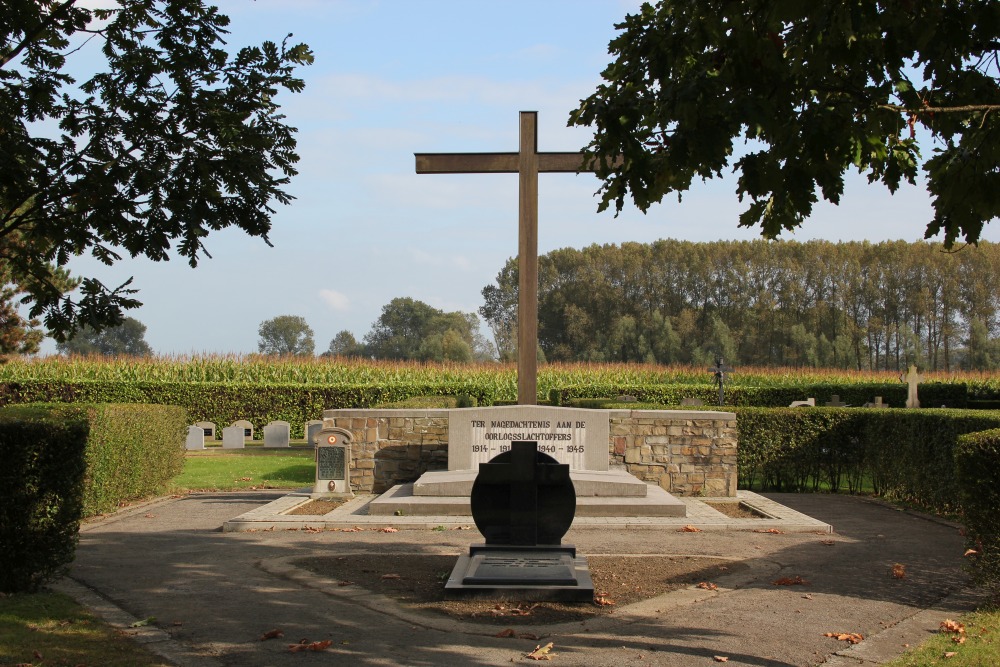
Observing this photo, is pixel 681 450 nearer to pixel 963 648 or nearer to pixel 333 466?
pixel 333 466

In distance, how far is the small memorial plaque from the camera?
1207cm

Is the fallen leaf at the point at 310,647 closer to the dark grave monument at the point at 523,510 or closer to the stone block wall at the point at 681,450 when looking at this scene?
the dark grave monument at the point at 523,510

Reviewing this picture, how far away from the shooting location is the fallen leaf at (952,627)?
561cm

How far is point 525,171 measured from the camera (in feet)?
40.7

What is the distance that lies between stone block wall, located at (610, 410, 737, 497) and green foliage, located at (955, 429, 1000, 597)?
5.90 m

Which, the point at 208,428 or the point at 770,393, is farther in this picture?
the point at 770,393

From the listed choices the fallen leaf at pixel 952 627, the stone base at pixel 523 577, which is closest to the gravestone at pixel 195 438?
the stone base at pixel 523 577

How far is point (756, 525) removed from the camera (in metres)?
9.82

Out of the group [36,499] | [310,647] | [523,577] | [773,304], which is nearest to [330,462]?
[36,499]

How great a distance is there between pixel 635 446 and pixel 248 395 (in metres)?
16.5

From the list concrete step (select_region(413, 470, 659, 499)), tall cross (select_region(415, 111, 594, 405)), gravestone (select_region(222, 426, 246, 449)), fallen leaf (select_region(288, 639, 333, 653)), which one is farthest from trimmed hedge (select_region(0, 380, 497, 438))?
fallen leaf (select_region(288, 639, 333, 653))

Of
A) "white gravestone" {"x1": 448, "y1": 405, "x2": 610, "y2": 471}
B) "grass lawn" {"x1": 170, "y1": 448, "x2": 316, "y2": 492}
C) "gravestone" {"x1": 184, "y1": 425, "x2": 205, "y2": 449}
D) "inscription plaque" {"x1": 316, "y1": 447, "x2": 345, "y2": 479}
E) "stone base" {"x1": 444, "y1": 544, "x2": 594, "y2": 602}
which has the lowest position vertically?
"grass lawn" {"x1": 170, "y1": 448, "x2": 316, "y2": 492}

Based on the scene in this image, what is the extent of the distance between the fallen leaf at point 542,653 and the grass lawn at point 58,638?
6.47ft

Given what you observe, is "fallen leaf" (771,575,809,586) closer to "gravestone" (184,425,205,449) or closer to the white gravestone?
the white gravestone
